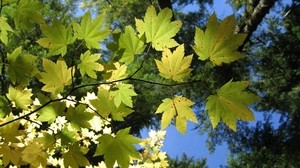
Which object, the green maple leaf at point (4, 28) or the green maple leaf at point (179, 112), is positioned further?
the green maple leaf at point (4, 28)

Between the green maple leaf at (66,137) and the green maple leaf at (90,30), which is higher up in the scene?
the green maple leaf at (90,30)

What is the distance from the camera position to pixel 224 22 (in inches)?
29.9

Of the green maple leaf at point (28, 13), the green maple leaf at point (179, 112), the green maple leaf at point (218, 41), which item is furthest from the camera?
the green maple leaf at point (28, 13)

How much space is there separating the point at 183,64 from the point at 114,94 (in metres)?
0.30

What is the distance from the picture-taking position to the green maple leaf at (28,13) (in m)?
1.10

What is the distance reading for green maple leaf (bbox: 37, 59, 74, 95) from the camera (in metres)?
0.89

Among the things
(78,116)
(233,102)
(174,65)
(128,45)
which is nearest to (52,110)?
(78,116)

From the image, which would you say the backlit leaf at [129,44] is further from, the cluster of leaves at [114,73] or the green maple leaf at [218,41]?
the green maple leaf at [218,41]

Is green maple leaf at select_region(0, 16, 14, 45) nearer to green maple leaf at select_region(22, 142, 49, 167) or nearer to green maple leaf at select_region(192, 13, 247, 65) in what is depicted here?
green maple leaf at select_region(22, 142, 49, 167)

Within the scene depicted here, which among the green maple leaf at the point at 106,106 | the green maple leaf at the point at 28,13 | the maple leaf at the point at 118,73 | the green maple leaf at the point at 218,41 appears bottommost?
the green maple leaf at the point at 106,106

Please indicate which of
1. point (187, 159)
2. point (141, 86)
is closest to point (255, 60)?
point (141, 86)

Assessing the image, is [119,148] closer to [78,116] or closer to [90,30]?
[78,116]

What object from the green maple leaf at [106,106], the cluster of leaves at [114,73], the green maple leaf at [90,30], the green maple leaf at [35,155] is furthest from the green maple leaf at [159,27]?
the green maple leaf at [35,155]

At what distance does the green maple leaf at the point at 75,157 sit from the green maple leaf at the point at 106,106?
0.40ft
